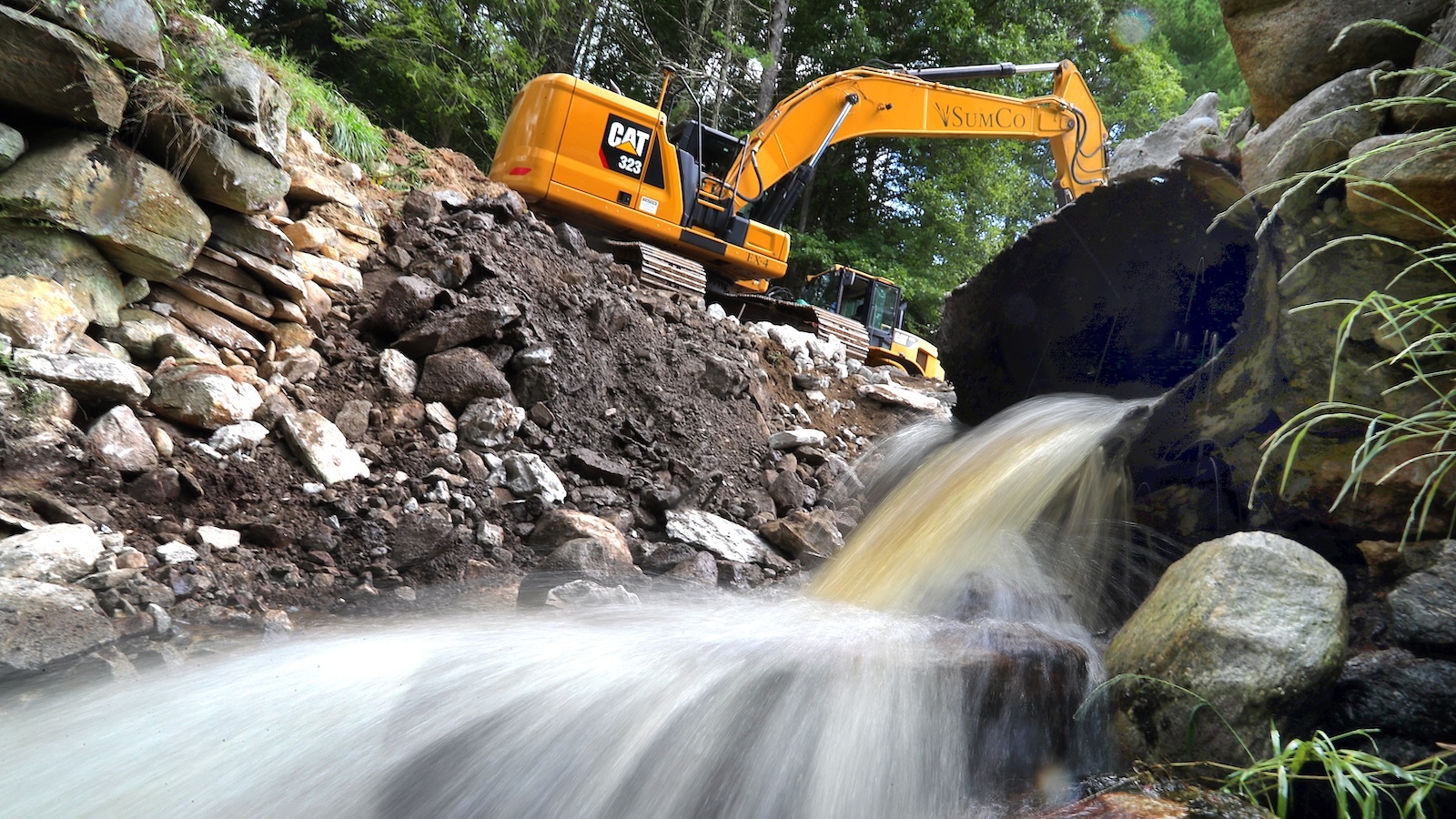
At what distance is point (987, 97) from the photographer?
8.10m

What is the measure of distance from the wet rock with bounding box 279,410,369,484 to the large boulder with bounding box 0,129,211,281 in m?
0.92

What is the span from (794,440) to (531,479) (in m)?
1.65

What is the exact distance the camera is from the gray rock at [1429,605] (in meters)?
1.85

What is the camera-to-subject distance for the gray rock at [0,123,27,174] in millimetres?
3316

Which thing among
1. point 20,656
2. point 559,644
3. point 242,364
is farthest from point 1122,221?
point 20,656

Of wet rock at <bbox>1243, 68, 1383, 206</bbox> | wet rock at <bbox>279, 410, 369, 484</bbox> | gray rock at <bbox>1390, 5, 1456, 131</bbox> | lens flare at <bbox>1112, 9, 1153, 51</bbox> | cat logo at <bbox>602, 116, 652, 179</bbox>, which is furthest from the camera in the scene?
lens flare at <bbox>1112, 9, 1153, 51</bbox>

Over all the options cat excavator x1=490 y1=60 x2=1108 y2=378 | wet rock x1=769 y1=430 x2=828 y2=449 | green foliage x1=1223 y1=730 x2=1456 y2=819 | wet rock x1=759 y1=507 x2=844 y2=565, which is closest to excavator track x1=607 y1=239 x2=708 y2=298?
cat excavator x1=490 y1=60 x2=1108 y2=378

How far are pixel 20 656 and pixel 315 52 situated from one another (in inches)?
456

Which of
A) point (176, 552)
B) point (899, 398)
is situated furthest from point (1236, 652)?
point (899, 398)

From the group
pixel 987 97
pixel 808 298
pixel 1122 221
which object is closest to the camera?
pixel 1122 221

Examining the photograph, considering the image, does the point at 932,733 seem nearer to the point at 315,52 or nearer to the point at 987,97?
the point at 987,97

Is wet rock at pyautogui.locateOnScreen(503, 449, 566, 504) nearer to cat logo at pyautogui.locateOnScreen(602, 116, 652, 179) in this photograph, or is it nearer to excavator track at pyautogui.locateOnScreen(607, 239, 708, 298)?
excavator track at pyautogui.locateOnScreen(607, 239, 708, 298)

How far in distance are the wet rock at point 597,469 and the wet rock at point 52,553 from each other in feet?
6.18

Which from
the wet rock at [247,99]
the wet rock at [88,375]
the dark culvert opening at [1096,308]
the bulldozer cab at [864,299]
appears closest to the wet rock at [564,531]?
the wet rock at [88,375]
